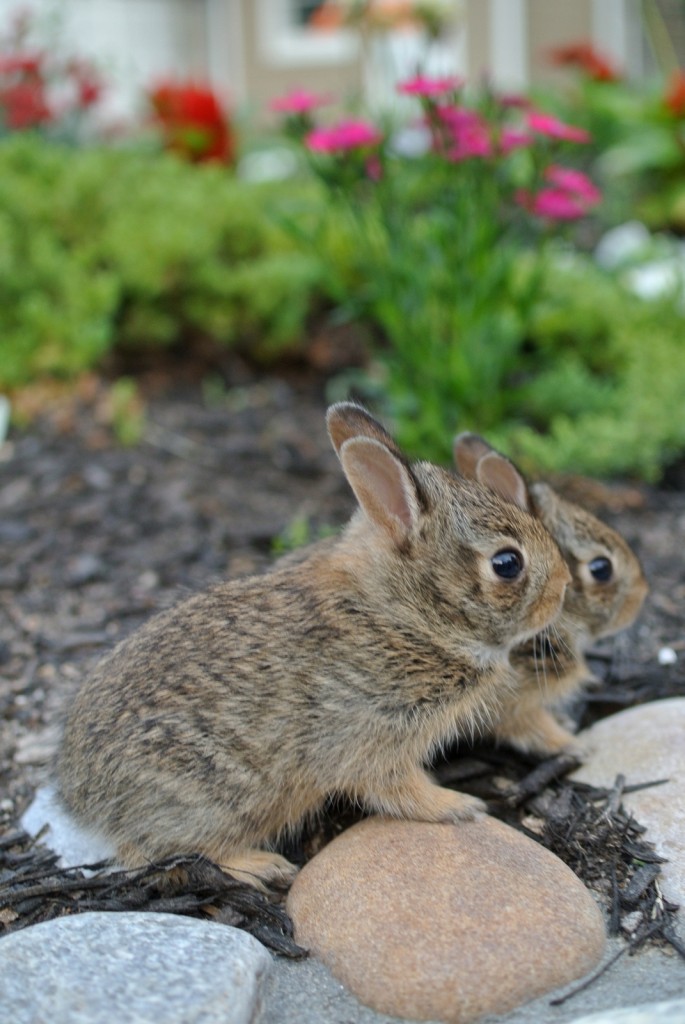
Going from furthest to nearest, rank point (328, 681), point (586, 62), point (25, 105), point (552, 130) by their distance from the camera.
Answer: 1. point (586, 62)
2. point (25, 105)
3. point (552, 130)
4. point (328, 681)

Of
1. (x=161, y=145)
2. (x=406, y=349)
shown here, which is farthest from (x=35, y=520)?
(x=161, y=145)

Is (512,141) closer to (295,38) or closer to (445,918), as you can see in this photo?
(445,918)

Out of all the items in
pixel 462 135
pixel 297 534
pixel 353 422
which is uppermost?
pixel 462 135

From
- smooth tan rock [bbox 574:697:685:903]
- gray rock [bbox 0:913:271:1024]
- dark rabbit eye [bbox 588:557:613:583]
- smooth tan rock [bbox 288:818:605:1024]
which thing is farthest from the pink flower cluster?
gray rock [bbox 0:913:271:1024]

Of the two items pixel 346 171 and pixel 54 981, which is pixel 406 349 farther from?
pixel 54 981

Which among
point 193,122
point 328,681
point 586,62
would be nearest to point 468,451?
point 328,681

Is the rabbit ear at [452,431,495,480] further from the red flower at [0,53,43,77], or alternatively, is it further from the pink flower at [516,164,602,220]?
the red flower at [0,53,43,77]
